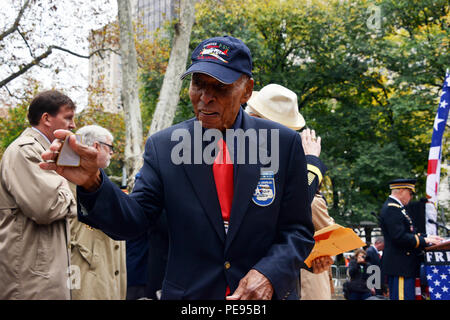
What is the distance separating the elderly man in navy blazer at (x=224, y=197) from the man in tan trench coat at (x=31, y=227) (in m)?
1.48

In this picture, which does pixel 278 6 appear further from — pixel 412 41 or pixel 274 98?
pixel 274 98

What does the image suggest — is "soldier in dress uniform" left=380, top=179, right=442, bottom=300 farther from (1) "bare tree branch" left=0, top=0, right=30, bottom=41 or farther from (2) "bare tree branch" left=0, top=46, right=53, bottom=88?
(1) "bare tree branch" left=0, top=0, right=30, bottom=41

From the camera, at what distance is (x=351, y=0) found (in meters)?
21.0

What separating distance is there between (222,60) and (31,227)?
2048mm

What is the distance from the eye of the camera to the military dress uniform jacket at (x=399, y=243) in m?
7.25

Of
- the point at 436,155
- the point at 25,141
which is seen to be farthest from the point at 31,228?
the point at 436,155

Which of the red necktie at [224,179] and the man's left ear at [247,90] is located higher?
the man's left ear at [247,90]

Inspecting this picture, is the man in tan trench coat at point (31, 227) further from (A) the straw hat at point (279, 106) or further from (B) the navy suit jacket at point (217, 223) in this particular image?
(A) the straw hat at point (279, 106)

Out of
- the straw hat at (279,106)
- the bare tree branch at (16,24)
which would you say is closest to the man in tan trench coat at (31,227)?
the straw hat at (279,106)

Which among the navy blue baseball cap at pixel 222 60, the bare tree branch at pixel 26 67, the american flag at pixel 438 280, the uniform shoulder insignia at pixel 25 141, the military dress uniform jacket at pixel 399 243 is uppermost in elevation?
the bare tree branch at pixel 26 67

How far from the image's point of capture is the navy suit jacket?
1970 millimetres

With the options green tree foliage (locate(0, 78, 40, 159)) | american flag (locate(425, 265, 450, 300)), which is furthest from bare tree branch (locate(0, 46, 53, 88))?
american flag (locate(425, 265, 450, 300))
